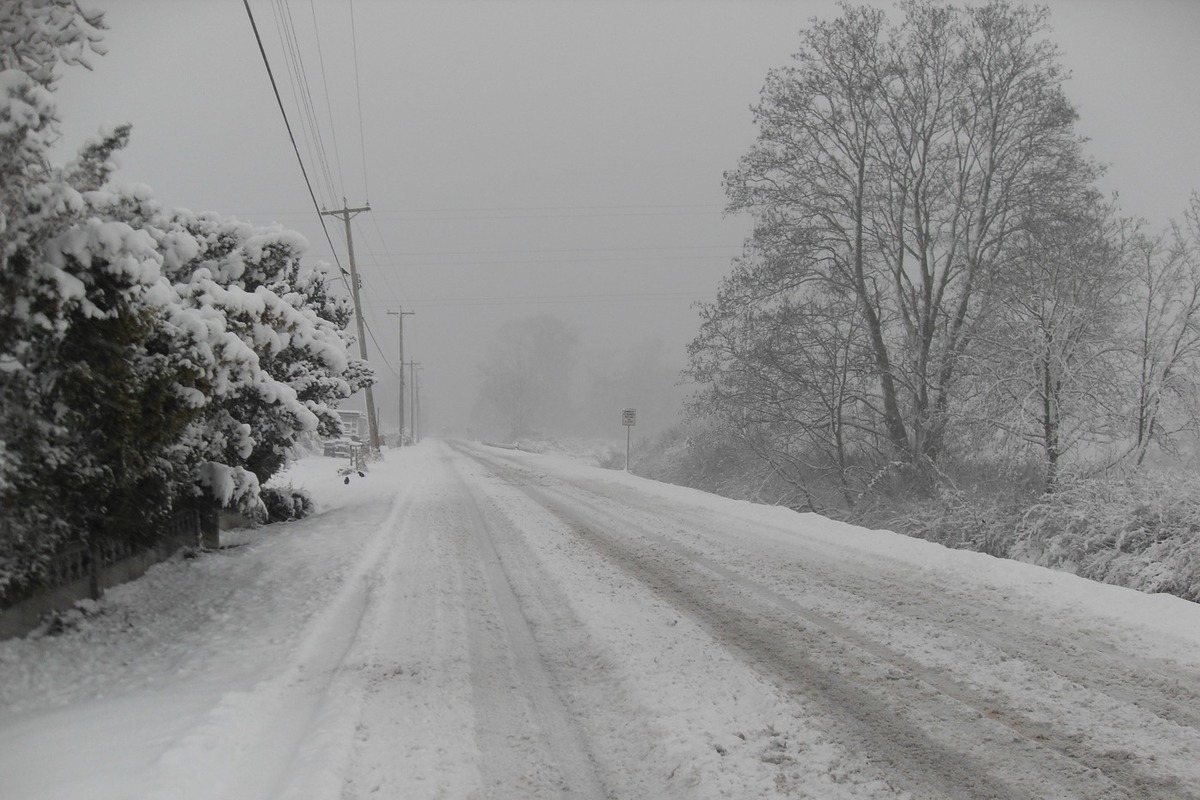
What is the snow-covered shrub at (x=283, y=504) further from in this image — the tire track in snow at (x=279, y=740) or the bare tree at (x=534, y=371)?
the bare tree at (x=534, y=371)

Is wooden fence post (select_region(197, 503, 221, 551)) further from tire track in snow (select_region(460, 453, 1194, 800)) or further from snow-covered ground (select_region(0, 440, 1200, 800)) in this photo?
tire track in snow (select_region(460, 453, 1194, 800))

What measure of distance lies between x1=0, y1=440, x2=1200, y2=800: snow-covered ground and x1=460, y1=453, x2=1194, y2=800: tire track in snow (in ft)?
0.06

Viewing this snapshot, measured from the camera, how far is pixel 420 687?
4.12 m

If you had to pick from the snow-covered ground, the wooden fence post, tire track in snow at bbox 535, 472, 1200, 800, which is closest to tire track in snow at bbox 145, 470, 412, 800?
the snow-covered ground

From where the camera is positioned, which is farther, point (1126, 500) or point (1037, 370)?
point (1037, 370)

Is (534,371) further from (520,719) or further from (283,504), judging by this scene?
(520,719)

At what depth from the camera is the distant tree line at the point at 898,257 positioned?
44.5 feet

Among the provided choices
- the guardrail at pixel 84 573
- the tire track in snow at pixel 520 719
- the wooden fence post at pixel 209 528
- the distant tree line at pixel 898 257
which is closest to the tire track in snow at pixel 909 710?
the tire track in snow at pixel 520 719

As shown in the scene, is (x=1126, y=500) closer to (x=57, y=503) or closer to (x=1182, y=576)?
(x=1182, y=576)

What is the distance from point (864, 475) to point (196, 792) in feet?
50.3

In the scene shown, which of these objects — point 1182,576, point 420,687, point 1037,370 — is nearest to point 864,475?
point 1037,370

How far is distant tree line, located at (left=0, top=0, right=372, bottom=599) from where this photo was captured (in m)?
3.85

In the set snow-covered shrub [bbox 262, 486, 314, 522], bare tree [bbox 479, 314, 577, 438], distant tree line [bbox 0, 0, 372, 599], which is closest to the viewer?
distant tree line [bbox 0, 0, 372, 599]

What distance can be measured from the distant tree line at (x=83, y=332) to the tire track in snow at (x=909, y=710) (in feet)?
13.9
